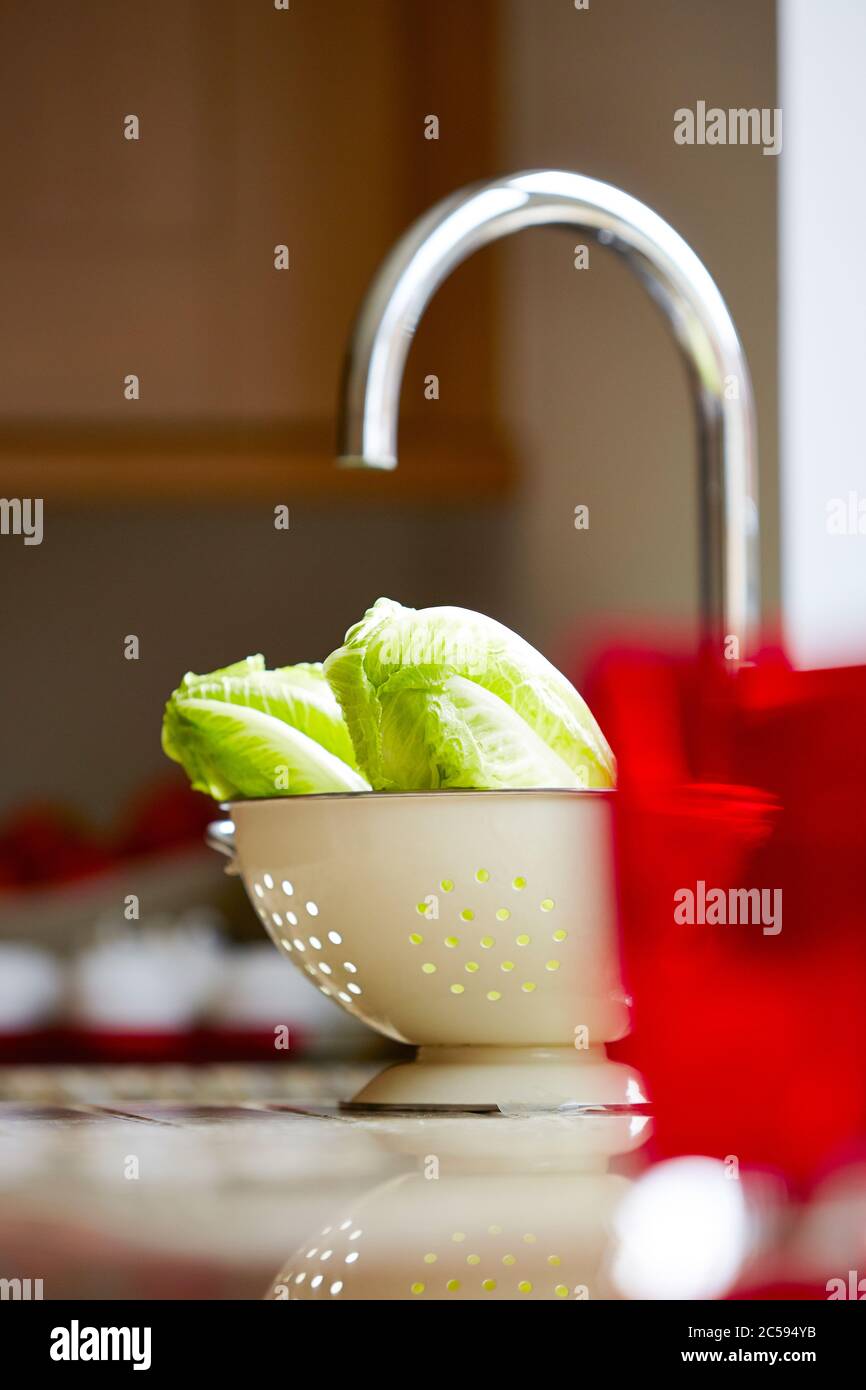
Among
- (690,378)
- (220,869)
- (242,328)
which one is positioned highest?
(242,328)

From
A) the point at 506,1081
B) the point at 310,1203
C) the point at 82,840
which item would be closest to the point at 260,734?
the point at 506,1081

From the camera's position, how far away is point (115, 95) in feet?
7.11

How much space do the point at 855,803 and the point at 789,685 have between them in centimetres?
4

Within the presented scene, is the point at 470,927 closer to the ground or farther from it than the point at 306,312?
closer to the ground

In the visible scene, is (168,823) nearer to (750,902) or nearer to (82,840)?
(82,840)

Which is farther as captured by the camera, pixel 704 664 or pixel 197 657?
pixel 197 657

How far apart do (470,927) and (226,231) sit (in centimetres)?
179

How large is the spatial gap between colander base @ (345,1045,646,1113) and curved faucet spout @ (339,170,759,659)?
15cm

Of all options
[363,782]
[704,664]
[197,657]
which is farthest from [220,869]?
[704,664]

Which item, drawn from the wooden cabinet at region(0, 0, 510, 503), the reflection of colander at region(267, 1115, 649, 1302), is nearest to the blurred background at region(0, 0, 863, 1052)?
the wooden cabinet at region(0, 0, 510, 503)

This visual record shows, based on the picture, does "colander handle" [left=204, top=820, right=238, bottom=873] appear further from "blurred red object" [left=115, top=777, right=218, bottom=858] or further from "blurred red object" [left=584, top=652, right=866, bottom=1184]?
"blurred red object" [left=115, top=777, right=218, bottom=858]

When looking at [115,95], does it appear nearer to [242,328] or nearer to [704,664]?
[242,328]

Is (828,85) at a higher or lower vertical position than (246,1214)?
higher

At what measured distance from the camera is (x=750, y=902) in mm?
499
